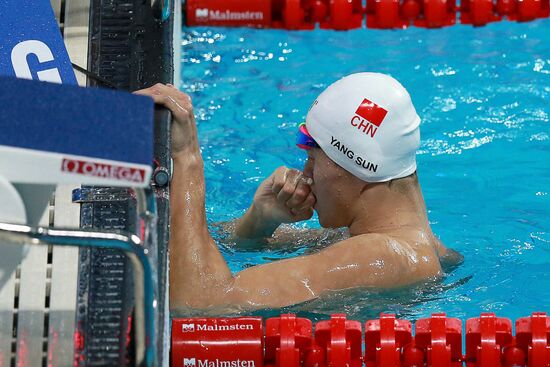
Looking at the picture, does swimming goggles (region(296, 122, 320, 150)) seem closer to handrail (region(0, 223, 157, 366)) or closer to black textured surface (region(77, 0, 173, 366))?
black textured surface (region(77, 0, 173, 366))

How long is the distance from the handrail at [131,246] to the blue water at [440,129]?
1.46 meters

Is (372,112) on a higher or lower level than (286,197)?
higher

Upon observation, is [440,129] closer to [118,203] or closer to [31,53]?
[118,203]

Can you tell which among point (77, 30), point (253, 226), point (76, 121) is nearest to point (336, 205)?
point (253, 226)

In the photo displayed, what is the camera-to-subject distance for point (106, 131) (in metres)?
2.00

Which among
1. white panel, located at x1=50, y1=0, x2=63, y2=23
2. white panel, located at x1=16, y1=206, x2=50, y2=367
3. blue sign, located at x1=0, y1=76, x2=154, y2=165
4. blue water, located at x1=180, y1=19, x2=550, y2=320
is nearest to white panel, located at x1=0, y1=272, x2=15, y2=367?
white panel, located at x1=16, y1=206, x2=50, y2=367

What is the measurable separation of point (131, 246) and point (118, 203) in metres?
1.26

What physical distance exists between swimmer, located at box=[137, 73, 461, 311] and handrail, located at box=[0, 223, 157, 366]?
1.16 metres

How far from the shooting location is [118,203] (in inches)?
126

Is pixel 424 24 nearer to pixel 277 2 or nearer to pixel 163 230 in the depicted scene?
pixel 277 2

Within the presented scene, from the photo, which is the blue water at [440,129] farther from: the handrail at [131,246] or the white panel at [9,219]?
the white panel at [9,219]

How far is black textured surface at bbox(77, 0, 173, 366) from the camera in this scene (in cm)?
272

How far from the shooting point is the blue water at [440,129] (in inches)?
163

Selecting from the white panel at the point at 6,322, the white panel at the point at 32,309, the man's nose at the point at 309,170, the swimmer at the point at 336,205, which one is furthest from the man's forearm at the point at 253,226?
the white panel at the point at 6,322
